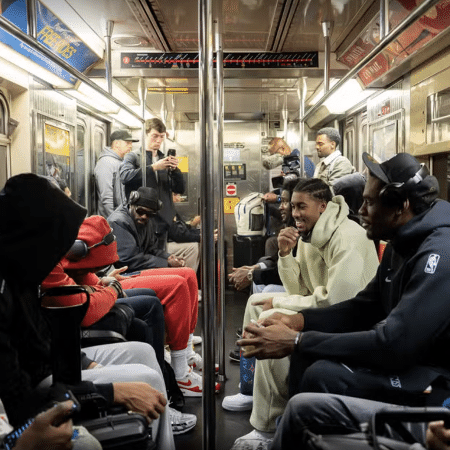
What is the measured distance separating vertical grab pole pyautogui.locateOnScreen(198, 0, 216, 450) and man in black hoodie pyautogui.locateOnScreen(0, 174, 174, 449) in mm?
168

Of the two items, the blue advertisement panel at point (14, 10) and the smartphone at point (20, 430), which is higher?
the blue advertisement panel at point (14, 10)

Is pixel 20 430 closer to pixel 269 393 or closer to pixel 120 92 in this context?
pixel 269 393

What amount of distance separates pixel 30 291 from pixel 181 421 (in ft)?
5.00

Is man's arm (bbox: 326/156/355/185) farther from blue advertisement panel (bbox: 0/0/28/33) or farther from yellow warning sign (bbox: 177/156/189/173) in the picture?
blue advertisement panel (bbox: 0/0/28/33)

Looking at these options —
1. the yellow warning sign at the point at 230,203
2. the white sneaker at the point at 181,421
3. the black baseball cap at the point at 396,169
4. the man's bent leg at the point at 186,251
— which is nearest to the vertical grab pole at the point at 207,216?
the black baseball cap at the point at 396,169

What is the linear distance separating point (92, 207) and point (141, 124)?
38.3 inches

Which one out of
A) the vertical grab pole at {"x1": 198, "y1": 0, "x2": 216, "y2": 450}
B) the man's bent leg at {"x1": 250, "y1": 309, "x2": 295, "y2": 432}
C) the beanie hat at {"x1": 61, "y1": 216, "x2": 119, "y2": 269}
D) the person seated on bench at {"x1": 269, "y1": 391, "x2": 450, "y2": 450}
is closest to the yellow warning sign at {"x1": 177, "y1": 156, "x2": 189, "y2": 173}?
the beanie hat at {"x1": 61, "y1": 216, "x2": 119, "y2": 269}

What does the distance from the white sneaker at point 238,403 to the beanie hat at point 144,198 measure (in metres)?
1.63

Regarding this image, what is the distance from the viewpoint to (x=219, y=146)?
3.18 metres

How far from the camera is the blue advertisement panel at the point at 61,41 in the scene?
13.6 feet

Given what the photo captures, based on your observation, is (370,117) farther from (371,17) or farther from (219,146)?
(219,146)

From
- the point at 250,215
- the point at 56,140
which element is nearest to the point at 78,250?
the point at 56,140

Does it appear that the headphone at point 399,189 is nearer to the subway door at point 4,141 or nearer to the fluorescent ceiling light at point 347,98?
the subway door at point 4,141

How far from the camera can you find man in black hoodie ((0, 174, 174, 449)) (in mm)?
1293
